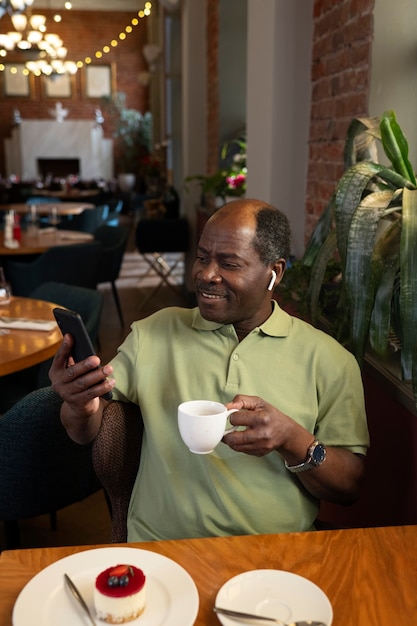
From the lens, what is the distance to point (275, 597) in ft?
3.50

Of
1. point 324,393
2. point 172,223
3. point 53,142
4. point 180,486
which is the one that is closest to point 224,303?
point 324,393

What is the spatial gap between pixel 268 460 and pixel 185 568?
0.44m

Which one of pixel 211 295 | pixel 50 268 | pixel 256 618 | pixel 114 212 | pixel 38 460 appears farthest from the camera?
pixel 114 212

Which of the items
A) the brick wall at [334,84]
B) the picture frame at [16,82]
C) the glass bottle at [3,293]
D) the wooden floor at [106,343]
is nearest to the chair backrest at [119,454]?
the wooden floor at [106,343]

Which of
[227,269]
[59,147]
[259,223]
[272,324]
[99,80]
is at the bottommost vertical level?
[272,324]

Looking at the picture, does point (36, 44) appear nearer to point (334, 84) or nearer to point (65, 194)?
point (65, 194)

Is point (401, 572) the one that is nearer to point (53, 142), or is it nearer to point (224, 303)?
point (224, 303)

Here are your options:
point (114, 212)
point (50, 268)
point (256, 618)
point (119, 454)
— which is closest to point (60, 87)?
point (114, 212)

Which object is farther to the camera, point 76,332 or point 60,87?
point 60,87

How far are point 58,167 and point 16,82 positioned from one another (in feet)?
6.91

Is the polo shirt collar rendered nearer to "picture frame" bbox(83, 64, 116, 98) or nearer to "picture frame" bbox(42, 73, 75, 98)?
"picture frame" bbox(83, 64, 116, 98)

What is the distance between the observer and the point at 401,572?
3.81ft

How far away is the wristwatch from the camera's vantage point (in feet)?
4.65

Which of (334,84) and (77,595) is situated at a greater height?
(334,84)
